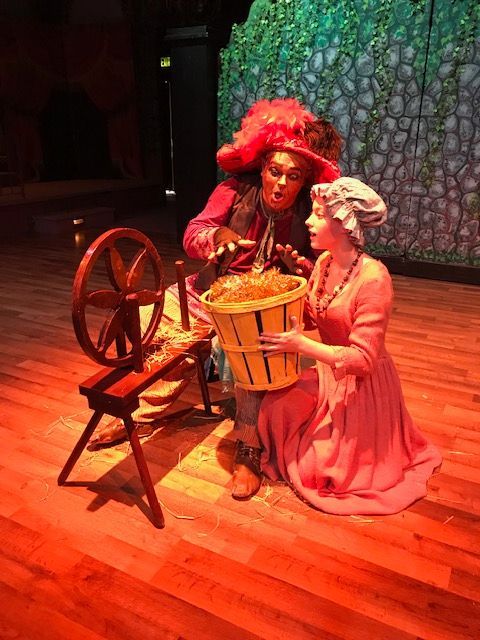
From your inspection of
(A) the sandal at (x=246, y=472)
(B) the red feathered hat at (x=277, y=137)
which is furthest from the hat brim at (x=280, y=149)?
(A) the sandal at (x=246, y=472)

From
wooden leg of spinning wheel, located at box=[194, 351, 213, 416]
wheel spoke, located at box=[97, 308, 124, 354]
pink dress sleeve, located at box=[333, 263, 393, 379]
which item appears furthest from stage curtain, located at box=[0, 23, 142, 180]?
pink dress sleeve, located at box=[333, 263, 393, 379]

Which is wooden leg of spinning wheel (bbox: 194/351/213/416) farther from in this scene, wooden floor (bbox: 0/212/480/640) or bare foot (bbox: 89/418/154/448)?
bare foot (bbox: 89/418/154/448)

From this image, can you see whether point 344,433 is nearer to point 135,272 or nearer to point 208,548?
point 208,548

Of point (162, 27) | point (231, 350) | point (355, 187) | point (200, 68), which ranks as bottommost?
point (231, 350)

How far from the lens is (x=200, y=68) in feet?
19.6

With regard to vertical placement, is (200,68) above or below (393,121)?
above

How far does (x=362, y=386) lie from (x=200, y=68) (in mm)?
4987

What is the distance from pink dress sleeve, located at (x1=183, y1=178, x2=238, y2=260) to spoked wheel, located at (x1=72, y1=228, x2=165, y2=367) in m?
0.42

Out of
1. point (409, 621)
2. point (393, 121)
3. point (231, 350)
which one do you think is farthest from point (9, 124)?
point (409, 621)

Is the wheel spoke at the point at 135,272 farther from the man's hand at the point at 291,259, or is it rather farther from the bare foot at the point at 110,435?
the bare foot at the point at 110,435

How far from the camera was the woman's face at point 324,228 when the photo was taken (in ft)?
6.50

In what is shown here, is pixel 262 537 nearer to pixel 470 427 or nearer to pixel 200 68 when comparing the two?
pixel 470 427

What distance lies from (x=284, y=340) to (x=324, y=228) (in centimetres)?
45

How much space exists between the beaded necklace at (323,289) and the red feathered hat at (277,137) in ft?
1.62
